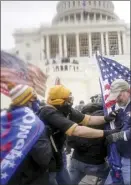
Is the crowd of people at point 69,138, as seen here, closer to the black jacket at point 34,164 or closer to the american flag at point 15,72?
the black jacket at point 34,164

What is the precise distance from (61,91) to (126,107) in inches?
23.8

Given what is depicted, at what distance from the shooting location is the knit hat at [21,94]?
2518 millimetres

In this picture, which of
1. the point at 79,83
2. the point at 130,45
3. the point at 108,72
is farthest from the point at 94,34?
the point at 108,72

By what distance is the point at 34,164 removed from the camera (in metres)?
3.06

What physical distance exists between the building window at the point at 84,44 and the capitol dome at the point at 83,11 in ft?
25.9

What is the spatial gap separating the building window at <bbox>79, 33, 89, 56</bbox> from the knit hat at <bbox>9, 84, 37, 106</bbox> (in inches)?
2090

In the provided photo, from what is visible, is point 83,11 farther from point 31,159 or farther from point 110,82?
point 31,159

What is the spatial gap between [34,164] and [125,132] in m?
0.98

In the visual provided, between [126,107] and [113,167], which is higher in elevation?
[126,107]

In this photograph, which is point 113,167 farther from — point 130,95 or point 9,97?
point 9,97

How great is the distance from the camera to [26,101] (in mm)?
2859

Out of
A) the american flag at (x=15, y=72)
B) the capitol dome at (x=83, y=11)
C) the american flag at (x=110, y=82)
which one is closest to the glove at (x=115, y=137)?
the american flag at (x=110, y=82)

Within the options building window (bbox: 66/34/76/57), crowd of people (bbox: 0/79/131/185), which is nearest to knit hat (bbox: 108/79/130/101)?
crowd of people (bbox: 0/79/131/185)

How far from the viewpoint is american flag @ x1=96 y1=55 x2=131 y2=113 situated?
438 centimetres
